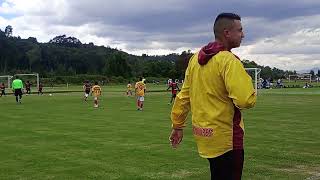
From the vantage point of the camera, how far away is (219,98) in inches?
163

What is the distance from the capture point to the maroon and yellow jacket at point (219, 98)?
12.9 feet

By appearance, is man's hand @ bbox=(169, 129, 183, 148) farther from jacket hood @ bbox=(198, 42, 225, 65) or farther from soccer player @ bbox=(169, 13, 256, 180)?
jacket hood @ bbox=(198, 42, 225, 65)

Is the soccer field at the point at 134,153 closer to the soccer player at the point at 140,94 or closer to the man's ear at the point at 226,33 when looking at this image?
the man's ear at the point at 226,33

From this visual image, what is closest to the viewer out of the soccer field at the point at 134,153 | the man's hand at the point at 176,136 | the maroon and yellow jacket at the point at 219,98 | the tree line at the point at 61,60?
the maroon and yellow jacket at the point at 219,98

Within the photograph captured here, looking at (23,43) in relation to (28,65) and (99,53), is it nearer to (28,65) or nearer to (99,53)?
(28,65)

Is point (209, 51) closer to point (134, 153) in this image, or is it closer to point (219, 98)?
point (219, 98)

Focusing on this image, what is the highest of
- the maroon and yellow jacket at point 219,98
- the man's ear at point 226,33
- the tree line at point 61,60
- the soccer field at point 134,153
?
the tree line at point 61,60

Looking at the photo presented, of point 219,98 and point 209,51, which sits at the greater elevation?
point 209,51

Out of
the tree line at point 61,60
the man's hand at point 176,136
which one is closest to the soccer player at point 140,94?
the man's hand at point 176,136

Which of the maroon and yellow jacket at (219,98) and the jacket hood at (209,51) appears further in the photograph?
the jacket hood at (209,51)

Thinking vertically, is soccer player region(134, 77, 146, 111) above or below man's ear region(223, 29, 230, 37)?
below

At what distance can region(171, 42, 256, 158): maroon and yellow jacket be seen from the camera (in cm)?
394

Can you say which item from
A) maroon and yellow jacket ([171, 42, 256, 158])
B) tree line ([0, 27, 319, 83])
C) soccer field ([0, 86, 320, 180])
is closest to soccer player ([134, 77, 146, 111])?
soccer field ([0, 86, 320, 180])

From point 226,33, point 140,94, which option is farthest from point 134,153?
point 140,94
